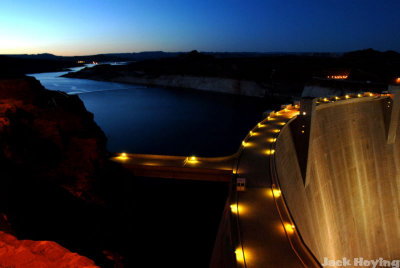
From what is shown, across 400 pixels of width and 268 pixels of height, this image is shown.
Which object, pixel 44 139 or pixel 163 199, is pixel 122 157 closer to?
pixel 163 199

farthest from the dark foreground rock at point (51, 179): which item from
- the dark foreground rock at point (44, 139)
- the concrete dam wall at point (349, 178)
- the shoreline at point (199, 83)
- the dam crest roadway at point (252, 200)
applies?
the shoreline at point (199, 83)

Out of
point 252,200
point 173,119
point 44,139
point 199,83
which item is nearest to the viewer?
point 252,200

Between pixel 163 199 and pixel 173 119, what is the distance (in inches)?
1291

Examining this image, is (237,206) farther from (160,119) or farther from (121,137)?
(160,119)

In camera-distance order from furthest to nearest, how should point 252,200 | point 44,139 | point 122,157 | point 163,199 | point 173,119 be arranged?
point 173,119, point 163,199, point 122,157, point 44,139, point 252,200

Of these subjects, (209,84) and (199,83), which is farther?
(199,83)

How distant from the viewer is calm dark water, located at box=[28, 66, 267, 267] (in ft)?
39.7

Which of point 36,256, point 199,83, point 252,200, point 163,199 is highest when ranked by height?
point 199,83

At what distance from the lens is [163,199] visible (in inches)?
933

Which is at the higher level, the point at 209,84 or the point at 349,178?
the point at 209,84

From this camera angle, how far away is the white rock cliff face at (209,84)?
3278 inches

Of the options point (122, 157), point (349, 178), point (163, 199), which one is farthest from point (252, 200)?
point (349, 178)

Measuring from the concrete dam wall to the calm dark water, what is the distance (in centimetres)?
753

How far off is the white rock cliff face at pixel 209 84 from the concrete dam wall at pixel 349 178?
58.2m
